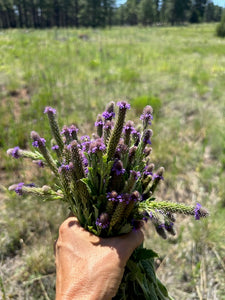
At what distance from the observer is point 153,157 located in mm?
3225

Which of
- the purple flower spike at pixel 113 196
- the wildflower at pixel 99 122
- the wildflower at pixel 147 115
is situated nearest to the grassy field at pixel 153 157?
the purple flower spike at pixel 113 196

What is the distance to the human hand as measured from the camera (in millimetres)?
1018

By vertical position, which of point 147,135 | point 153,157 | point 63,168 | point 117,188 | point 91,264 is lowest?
point 153,157

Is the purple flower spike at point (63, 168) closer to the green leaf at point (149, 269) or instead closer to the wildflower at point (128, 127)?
the wildflower at point (128, 127)

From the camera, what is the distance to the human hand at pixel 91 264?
1.02 metres

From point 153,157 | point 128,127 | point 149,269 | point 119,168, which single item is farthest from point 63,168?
point 153,157

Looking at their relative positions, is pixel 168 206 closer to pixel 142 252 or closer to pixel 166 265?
pixel 142 252

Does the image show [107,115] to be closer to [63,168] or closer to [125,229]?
[63,168]

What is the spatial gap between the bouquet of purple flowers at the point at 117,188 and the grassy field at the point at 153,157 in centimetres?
71

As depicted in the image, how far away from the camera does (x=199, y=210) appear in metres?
0.98

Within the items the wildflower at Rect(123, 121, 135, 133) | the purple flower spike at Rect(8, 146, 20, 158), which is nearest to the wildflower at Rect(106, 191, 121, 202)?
the wildflower at Rect(123, 121, 135, 133)

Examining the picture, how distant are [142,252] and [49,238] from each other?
4.21 ft

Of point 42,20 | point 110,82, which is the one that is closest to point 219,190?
point 110,82

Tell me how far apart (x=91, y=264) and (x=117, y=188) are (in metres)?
0.37
